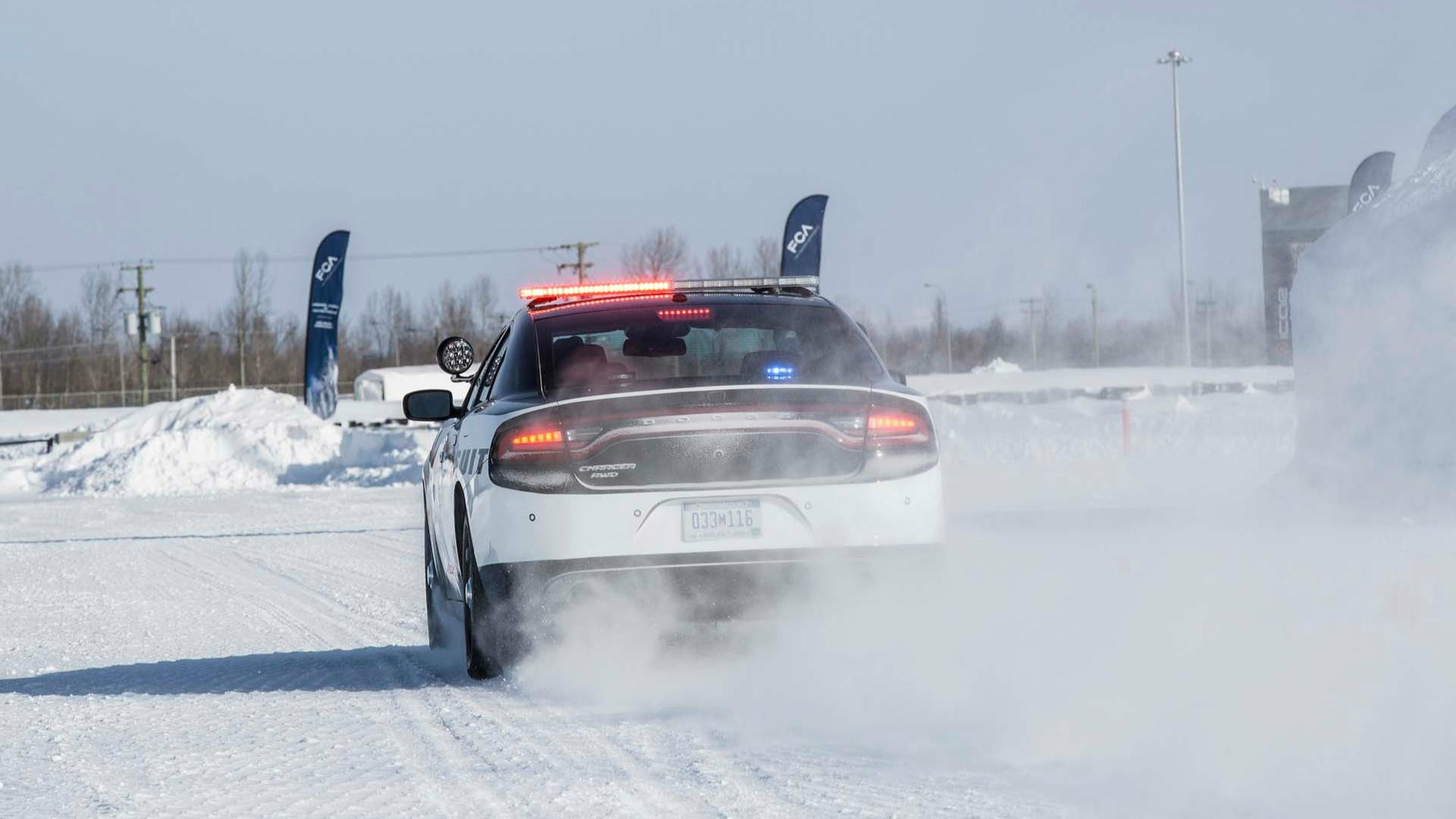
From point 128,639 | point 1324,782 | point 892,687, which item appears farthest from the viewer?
point 128,639

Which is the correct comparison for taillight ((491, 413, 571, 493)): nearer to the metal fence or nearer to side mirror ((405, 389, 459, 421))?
side mirror ((405, 389, 459, 421))

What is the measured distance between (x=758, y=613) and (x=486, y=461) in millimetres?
1109

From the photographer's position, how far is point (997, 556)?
9711mm

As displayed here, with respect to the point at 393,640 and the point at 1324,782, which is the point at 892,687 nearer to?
the point at 1324,782

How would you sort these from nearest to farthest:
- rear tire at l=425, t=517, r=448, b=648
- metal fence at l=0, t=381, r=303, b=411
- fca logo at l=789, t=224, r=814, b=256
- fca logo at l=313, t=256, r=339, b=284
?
rear tire at l=425, t=517, r=448, b=648, fca logo at l=789, t=224, r=814, b=256, fca logo at l=313, t=256, r=339, b=284, metal fence at l=0, t=381, r=303, b=411

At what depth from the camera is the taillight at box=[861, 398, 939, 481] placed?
6.20 metres

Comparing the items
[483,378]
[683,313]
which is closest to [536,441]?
[683,313]

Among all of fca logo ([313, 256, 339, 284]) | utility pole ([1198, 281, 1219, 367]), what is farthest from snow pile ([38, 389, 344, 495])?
utility pole ([1198, 281, 1219, 367])

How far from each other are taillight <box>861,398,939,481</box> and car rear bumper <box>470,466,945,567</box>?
0.17ft

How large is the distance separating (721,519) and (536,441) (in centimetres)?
70

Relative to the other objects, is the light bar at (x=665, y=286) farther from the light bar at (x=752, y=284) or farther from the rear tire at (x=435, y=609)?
the rear tire at (x=435, y=609)

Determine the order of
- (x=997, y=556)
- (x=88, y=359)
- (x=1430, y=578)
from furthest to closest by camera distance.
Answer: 1. (x=88, y=359)
2. (x=997, y=556)
3. (x=1430, y=578)

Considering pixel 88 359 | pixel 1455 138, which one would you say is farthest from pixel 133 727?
pixel 88 359

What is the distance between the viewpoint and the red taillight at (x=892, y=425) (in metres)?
6.21
